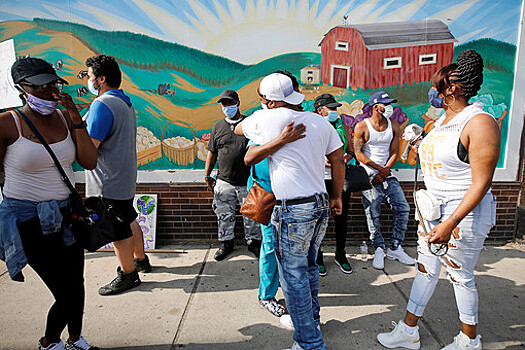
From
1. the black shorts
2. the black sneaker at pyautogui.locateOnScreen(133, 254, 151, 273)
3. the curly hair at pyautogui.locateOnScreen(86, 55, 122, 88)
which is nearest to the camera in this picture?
the curly hair at pyautogui.locateOnScreen(86, 55, 122, 88)

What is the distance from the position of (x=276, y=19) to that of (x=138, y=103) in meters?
1.95

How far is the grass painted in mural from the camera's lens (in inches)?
166

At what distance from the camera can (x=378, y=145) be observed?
396 centimetres

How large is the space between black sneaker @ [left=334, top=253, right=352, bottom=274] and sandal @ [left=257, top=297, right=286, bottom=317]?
3.45ft

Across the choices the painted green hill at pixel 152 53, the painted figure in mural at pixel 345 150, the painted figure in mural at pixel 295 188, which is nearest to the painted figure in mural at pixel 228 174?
the painted green hill at pixel 152 53

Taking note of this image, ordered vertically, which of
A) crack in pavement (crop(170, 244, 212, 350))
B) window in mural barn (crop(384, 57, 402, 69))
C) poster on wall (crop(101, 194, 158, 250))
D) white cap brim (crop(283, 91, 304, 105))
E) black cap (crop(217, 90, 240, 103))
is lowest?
crack in pavement (crop(170, 244, 212, 350))

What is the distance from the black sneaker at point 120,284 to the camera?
336 cm

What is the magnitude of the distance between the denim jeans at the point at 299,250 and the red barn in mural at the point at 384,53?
2484 millimetres

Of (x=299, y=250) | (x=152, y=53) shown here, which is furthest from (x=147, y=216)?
(x=299, y=250)

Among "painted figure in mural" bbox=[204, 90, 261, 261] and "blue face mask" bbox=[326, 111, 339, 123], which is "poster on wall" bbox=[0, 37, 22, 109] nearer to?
"painted figure in mural" bbox=[204, 90, 261, 261]

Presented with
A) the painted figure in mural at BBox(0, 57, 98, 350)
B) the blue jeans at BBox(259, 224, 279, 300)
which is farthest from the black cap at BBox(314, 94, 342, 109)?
the painted figure in mural at BBox(0, 57, 98, 350)

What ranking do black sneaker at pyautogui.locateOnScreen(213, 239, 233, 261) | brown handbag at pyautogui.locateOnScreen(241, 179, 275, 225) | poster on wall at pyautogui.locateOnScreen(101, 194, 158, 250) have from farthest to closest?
poster on wall at pyautogui.locateOnScreen(101, 194, 158, 250) → black sneaker at pyautogui.locateOnScreen(213, 239, 233, 261) → brown handbag at pyautogui.locateOnScreen(241, 179, 275, 225)

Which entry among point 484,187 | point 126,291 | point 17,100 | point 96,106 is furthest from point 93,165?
point 17,100

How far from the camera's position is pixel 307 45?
423 centimetres
